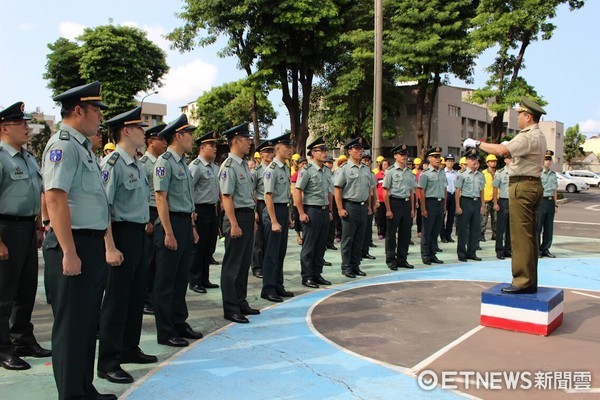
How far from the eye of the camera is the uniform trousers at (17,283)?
4378mm

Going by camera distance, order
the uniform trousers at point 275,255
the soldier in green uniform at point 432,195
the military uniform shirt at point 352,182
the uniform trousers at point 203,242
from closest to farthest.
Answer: the uniform trousers at point 275,255
the uniform trousers at point 203,242
the military uniform shirt at point 352,182
the soldier in green uniform at point 432,195

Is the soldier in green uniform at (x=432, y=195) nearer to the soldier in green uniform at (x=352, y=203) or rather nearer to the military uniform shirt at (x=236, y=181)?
the soldier in green uniform at (x=352, y=203)

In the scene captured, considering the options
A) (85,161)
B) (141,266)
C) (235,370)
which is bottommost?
(235,370)

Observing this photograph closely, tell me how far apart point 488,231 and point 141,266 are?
12083mm

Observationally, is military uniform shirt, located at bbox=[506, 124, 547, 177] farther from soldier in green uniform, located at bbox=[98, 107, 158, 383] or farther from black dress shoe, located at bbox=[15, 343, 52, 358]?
black dress shoe, located at bbox=[15, 343, 52, 358]

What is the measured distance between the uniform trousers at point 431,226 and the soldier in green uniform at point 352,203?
1.76 metres

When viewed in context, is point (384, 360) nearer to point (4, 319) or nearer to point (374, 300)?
point (374, 300)

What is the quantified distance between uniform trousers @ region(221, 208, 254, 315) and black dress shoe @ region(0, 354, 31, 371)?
2085 millimetres

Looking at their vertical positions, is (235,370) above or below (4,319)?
below

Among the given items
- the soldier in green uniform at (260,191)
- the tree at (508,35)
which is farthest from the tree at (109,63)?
the soldier in green uniform at (260,191)

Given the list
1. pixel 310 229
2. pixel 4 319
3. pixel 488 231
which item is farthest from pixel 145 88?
pixel 4 319

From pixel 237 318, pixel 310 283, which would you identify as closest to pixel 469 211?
pixel 310 283

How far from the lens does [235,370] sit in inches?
163

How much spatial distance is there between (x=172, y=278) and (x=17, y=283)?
135cm
